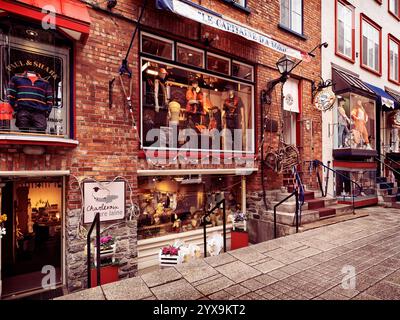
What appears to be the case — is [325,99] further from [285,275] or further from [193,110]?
[285,275]

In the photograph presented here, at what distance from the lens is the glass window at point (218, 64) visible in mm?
6602

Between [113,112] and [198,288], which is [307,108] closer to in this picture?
[113,112]

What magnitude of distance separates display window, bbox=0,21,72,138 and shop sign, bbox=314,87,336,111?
295 inches

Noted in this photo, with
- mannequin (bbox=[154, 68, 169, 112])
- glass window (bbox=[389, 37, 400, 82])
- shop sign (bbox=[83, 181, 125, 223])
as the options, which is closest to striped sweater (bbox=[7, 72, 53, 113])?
shop sign (bbox=[83, 181, 125, 223])

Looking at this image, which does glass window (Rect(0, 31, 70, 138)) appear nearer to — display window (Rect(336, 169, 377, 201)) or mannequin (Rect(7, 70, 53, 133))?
mannequin (Rect(7, 70, 53, 133))

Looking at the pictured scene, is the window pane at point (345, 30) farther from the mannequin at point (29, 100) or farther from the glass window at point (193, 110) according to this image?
the mannequin at point (29, 100)

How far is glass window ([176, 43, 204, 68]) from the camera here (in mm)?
6086

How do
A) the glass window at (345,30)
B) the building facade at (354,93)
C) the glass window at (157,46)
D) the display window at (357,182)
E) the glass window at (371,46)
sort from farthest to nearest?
the glass window at (371,46) < the glass window at (345,30) < the display window at (357,182) < the building facade at (354,93) < the glass window at (157,46)

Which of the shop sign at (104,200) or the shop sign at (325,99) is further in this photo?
the shop sign at (325,99)

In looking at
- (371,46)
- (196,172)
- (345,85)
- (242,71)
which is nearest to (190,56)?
(242,71)

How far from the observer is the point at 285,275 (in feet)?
12.4

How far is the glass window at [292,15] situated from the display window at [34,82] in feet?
22.6

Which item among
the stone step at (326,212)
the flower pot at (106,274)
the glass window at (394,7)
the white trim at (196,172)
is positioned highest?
the glass window at (394,7)

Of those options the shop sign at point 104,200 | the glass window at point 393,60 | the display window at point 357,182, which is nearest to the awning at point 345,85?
the display window at point 357,182
